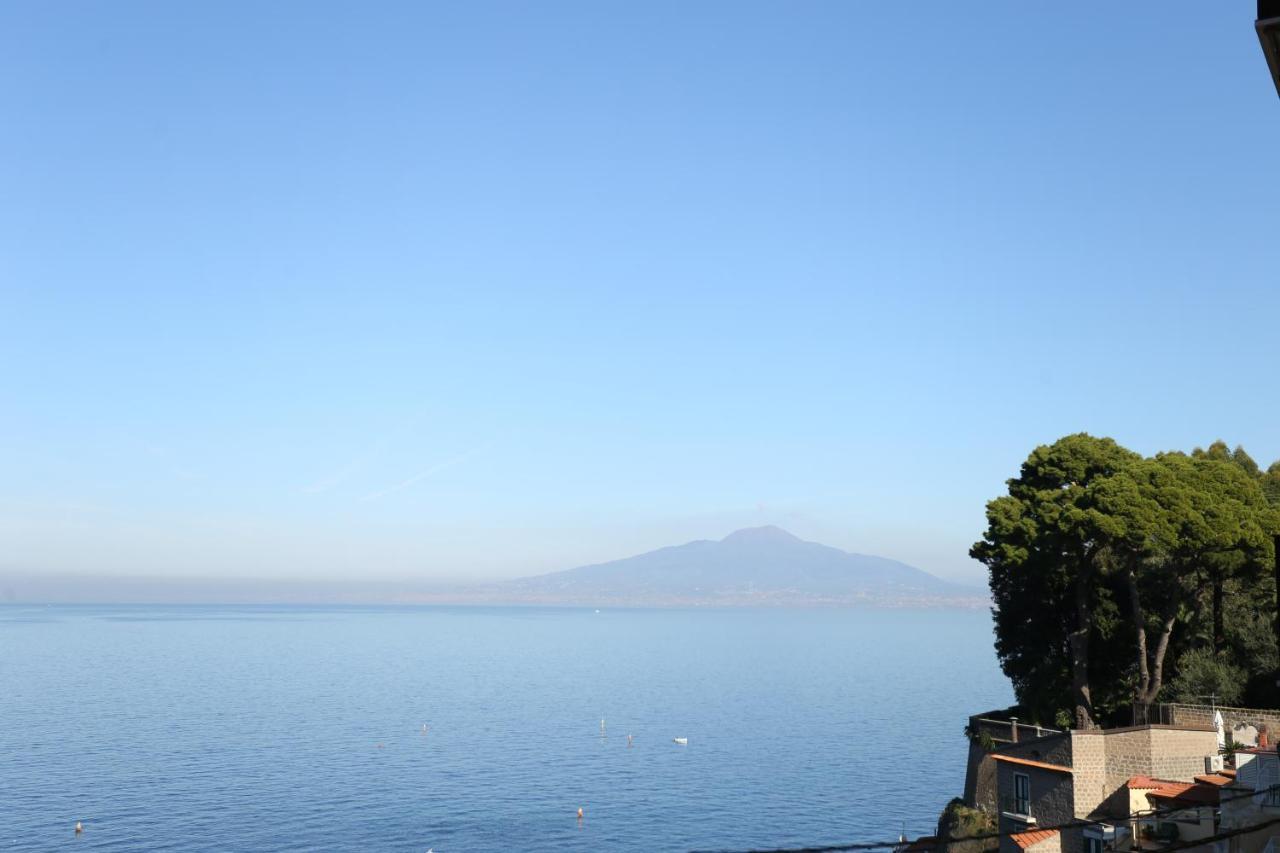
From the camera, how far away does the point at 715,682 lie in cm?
18475

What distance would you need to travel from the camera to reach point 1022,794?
1778 inches

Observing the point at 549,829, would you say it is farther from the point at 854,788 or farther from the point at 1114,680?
the point at 1114,680

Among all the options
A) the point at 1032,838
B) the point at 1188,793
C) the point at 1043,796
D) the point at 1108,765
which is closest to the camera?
Answer: the point at 1188,793

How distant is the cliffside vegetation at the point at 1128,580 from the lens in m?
50.3

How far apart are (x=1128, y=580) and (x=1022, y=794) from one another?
1269cm

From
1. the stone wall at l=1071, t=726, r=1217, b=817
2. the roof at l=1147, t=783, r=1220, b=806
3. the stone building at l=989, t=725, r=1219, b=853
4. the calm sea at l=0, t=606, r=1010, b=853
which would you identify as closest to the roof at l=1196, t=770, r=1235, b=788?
the roof at l=1147, t=783, r=1220, b=806

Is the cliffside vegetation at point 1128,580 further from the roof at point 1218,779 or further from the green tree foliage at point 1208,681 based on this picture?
the roof at point 1218,779

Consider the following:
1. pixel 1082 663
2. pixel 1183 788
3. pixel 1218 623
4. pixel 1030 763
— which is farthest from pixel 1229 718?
pixel 1218 623

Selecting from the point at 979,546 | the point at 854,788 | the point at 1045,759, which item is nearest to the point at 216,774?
the point at 854,788

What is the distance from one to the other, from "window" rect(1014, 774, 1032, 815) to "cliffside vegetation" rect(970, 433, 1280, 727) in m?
8.43

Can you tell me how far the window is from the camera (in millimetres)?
44719

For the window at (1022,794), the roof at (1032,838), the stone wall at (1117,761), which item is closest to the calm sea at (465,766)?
the window at (1022,794)

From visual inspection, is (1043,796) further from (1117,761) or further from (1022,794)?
(1117,761)

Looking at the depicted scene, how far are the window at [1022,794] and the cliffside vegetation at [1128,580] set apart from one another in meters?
8.43
